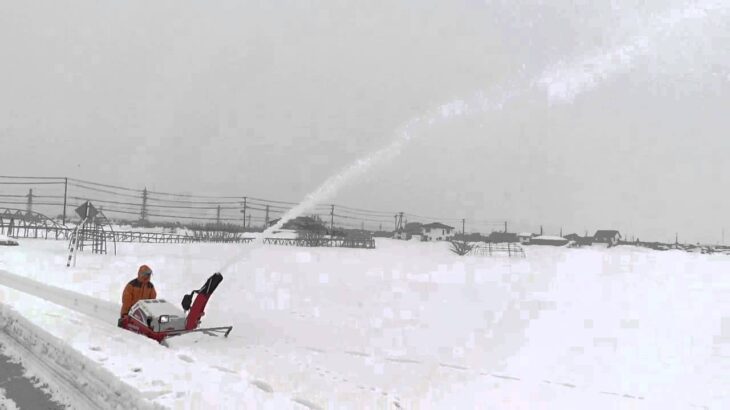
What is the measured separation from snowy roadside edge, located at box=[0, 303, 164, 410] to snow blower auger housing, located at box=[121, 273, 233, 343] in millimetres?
1461

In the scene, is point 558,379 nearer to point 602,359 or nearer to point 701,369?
point 602,359

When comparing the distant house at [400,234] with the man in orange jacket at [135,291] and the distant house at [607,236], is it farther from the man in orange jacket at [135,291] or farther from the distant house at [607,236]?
the man in orange jacket at [135,291]

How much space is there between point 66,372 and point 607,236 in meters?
110

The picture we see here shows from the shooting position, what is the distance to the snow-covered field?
6.20 meters

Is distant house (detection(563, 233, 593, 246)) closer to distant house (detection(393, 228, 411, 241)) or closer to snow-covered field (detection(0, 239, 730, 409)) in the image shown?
distant house (detection(393, 228, 411, 241))

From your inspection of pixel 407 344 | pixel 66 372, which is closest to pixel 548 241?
pixel 407 344

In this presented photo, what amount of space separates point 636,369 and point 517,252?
139 ft

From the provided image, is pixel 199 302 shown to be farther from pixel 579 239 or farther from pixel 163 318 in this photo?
pixel 579 239

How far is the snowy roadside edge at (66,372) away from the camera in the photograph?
5.16 m

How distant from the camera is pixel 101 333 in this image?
307 inches

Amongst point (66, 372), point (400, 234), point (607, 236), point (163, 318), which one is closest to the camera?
point (66, 372)

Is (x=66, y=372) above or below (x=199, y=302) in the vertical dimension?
below

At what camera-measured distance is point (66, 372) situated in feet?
20.4

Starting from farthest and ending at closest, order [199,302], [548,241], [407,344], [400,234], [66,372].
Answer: [548,241] → [400,234] → [407,344] → [199,302] → [66,372]
